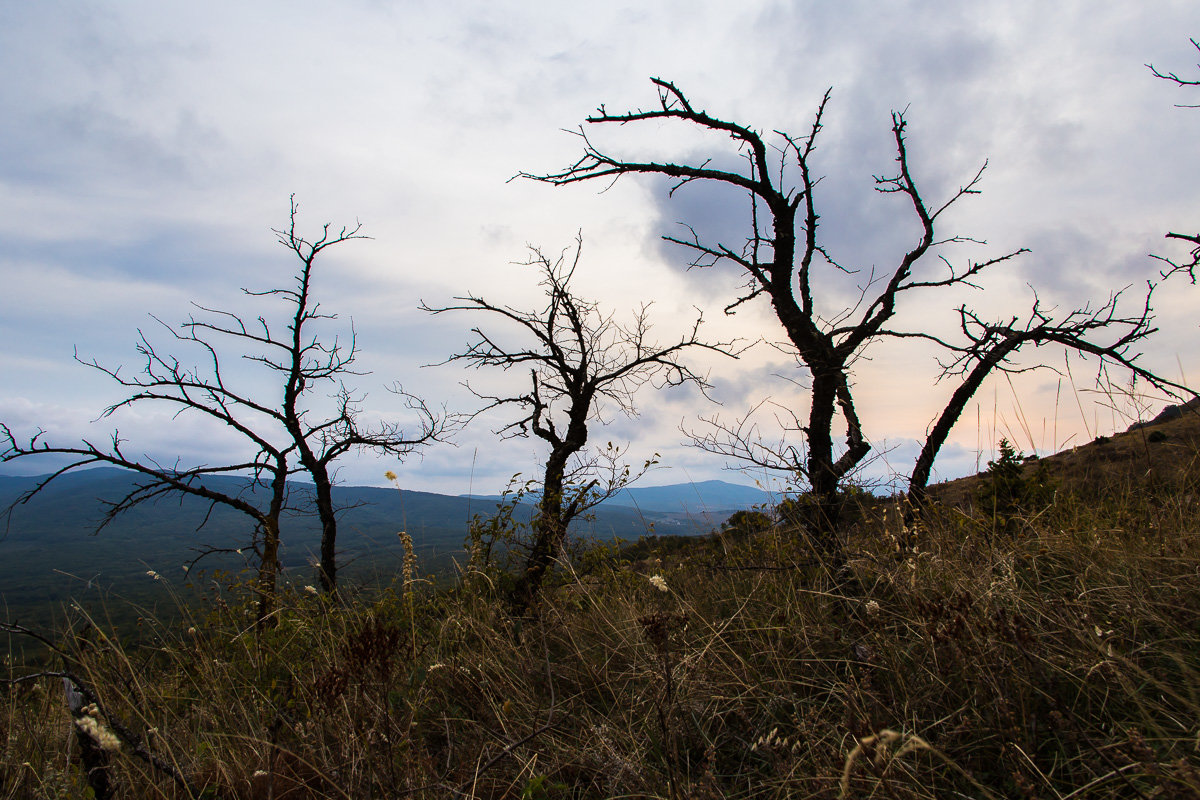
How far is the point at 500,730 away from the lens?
9.65 feet

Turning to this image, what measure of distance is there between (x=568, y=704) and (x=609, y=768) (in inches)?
31.8

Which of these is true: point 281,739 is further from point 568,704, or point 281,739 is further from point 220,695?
point 568,704

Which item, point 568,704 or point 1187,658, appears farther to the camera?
point 568,704

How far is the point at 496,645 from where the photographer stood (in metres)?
4.07

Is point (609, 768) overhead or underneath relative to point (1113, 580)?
underneath

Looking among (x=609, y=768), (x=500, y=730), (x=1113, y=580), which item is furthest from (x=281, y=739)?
(x=1113, y=580)

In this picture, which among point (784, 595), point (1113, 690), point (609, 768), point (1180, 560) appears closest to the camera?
point (1113, 690)

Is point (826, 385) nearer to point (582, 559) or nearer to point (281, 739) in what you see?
point (582, 559)

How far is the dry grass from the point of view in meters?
1.87

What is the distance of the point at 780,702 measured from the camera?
104 inches

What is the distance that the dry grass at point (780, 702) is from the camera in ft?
6.12

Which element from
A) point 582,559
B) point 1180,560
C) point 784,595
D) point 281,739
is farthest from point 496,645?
point 1180,560

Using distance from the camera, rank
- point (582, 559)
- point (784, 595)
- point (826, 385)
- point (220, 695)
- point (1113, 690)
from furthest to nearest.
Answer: point (582, 559), point (826, 385), point (784, 595), point (220, 695), point (1113, 690)

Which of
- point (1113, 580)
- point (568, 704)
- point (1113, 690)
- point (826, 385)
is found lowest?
point (568, 704)
